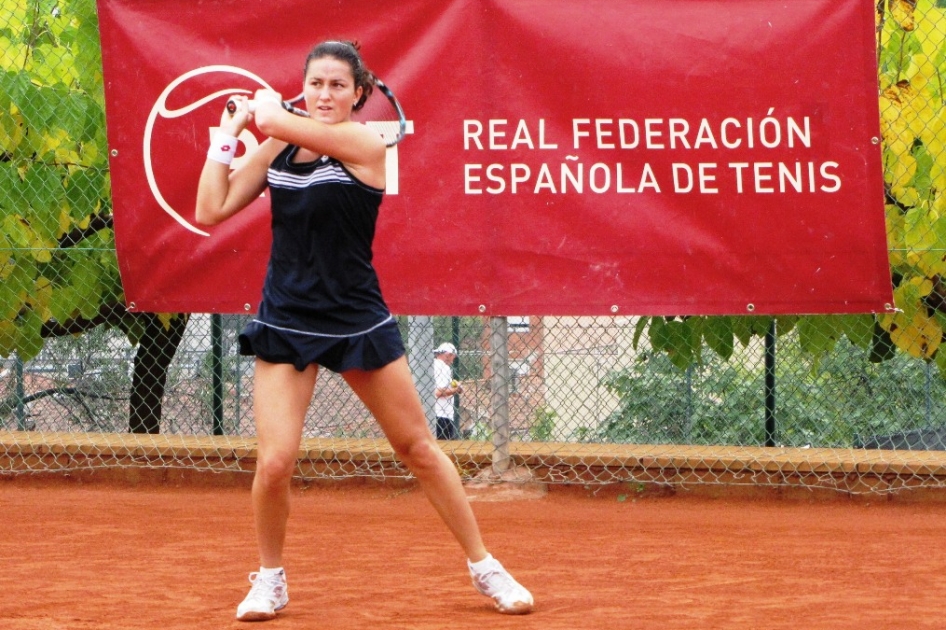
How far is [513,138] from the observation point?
19.7ft

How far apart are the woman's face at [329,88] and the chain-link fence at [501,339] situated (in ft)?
8.24

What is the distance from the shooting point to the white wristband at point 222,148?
3.81 meters

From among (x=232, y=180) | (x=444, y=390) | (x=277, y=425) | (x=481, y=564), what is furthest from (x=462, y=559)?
(x=444, y=390)

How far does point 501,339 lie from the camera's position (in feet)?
20.4

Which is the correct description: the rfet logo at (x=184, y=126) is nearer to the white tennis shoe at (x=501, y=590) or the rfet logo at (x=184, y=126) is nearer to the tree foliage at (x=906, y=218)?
the tree foliage at (x=906, y=218)

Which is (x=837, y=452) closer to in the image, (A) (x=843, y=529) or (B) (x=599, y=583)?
(A) (x=843, y=529)

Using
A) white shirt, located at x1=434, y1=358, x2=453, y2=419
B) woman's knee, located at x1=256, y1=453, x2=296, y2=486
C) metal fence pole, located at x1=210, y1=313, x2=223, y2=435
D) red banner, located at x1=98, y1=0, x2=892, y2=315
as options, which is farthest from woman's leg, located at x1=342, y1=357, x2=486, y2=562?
white shirt, located at x1=434, y1=358, x2=453, y2=419

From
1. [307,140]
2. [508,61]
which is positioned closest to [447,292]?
[508,61]

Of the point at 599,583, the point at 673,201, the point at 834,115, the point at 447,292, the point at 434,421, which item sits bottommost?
the point at 599,583

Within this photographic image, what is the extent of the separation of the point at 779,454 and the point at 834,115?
1660 mm

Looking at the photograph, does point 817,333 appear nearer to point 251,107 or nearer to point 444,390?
point 444,390

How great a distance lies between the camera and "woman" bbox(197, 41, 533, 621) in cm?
381

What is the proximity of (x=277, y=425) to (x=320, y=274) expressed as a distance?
0.48 m

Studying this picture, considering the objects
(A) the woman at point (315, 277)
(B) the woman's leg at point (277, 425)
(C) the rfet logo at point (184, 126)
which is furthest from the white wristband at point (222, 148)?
(C) the rfet logo at point (184, 126)
